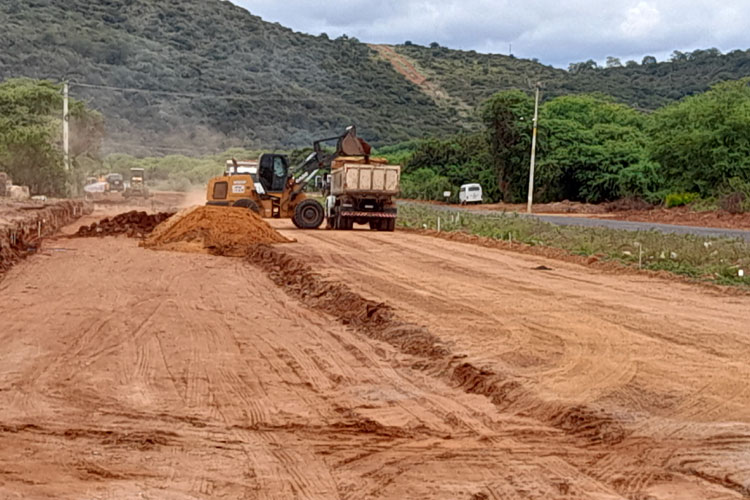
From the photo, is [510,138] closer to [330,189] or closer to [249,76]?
[330,189]

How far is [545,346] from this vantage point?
11570 millimetres

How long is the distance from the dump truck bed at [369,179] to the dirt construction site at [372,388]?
51.6ft

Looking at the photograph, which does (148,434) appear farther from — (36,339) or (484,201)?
(484,201)

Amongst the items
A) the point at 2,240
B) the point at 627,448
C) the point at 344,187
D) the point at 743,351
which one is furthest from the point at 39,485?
the point at 344,187

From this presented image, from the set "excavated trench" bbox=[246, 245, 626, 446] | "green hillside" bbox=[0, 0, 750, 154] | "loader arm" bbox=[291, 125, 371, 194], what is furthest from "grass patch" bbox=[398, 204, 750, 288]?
"green hillside" bbox=[0, 0, 750, 154]

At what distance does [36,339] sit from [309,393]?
4448 mm

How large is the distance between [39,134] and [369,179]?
29.3 meters

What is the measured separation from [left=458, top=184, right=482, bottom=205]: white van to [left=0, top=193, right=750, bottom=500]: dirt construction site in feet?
184

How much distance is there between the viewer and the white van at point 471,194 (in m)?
75.0

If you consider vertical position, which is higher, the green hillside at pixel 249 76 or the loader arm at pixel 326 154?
the green hillside at pixel 249 76

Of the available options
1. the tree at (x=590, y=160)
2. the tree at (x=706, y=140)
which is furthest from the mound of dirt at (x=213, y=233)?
the tree at (x=590, y=160)

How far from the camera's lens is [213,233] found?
2736 cm

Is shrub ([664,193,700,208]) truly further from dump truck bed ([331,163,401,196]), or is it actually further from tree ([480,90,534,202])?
dump truck bed ([331,163,401,196])

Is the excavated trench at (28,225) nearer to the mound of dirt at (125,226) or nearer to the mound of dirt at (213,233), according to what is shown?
the mound of dirt at (125,226)
